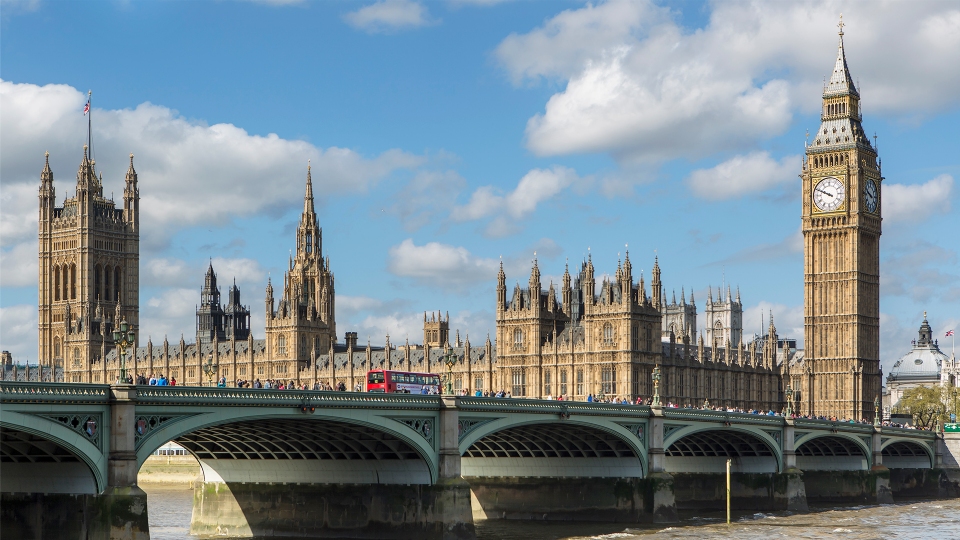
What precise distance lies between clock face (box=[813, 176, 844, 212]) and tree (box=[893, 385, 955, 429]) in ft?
68.8

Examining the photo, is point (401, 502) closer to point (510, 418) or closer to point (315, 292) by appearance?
point (510, 418)

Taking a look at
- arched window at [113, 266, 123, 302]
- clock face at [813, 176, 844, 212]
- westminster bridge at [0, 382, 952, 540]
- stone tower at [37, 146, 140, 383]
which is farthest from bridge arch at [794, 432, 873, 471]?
arched window at [113, 266, 123, 302]

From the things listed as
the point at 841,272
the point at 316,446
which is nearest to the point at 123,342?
the point at 316,446

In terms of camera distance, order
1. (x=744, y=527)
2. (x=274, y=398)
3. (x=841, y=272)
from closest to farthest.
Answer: (x=274, y=398) < (x=744, y=527) < (x=841, y=272)

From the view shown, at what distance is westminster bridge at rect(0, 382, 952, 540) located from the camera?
48688mm

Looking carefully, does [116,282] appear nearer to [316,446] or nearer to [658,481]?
[658,481]

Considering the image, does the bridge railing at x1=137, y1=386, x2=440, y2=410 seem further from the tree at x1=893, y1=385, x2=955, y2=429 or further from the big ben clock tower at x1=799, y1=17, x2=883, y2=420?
the tree at x1=893, y1=385, x2=955, y2=429

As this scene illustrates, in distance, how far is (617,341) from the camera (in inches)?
4889

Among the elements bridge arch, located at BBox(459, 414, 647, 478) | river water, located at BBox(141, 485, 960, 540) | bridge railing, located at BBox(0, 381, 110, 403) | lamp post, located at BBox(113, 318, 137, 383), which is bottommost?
river water, located at BBox(141, 485, 960, 540)

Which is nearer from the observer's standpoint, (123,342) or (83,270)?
(123,342)

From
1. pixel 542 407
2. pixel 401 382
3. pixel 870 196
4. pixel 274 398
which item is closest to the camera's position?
pixel 274 398

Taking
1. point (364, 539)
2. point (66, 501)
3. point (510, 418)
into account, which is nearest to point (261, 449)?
point (364, 539)

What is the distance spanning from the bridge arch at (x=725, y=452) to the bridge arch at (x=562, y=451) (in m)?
9.49

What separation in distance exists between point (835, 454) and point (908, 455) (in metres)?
15.0
